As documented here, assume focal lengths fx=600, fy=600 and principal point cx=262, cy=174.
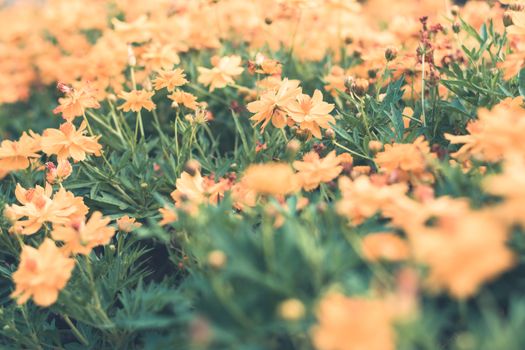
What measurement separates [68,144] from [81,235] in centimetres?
43

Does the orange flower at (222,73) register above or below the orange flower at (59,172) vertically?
above

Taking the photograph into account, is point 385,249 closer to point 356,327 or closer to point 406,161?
point 356,327

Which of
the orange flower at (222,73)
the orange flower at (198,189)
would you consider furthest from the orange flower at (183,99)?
the orange flower at (198,189)

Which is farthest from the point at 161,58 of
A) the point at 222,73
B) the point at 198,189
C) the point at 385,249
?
the point at 385,249

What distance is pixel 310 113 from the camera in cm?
153

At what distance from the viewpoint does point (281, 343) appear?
106 centimetres

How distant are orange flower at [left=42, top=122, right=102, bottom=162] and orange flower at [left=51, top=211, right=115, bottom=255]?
329 millimetres

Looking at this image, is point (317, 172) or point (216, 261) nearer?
point (216, 261)

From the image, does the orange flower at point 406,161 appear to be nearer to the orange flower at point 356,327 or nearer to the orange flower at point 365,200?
the orange flower at point 365,200

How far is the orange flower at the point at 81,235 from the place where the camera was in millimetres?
1217

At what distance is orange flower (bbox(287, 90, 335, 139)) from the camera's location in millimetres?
1516

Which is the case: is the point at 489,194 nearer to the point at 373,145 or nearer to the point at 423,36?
the point at 373,145

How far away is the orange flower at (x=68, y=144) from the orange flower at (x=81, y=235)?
0.33 m

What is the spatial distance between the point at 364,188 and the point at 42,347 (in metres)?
0.89
